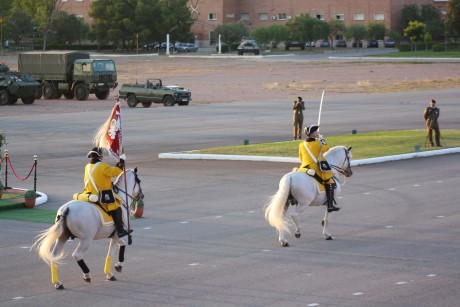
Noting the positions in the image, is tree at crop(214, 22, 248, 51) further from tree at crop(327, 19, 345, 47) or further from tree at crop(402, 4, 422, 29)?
tree at crop(402, 4, 422, 29)

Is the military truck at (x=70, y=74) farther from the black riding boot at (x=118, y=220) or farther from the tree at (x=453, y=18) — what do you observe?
the tree at (x=453, y=18)

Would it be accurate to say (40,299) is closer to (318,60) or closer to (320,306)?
(320,306)

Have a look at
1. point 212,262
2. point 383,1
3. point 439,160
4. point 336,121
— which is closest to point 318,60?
point 383,1

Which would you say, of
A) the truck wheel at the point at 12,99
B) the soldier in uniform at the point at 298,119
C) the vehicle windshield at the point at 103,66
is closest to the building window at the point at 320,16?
the vehicle windshield at the point at 103,66

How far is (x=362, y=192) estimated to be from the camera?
22953mm

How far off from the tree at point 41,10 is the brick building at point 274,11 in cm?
978

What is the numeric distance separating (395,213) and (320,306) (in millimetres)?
7894

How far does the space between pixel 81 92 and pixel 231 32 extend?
69.6 metres

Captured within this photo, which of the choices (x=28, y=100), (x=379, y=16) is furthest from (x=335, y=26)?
(x=28, y=100)

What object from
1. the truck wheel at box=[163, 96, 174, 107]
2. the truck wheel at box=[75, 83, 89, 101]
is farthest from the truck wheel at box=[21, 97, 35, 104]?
the truck wheel at box=[163, 96, 174, 107]

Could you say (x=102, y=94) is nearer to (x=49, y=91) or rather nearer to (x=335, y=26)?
(x=49, y=91)

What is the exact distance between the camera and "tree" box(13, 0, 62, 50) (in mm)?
118500

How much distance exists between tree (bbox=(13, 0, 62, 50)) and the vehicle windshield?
5386 cm

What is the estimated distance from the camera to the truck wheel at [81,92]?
2378 inches
